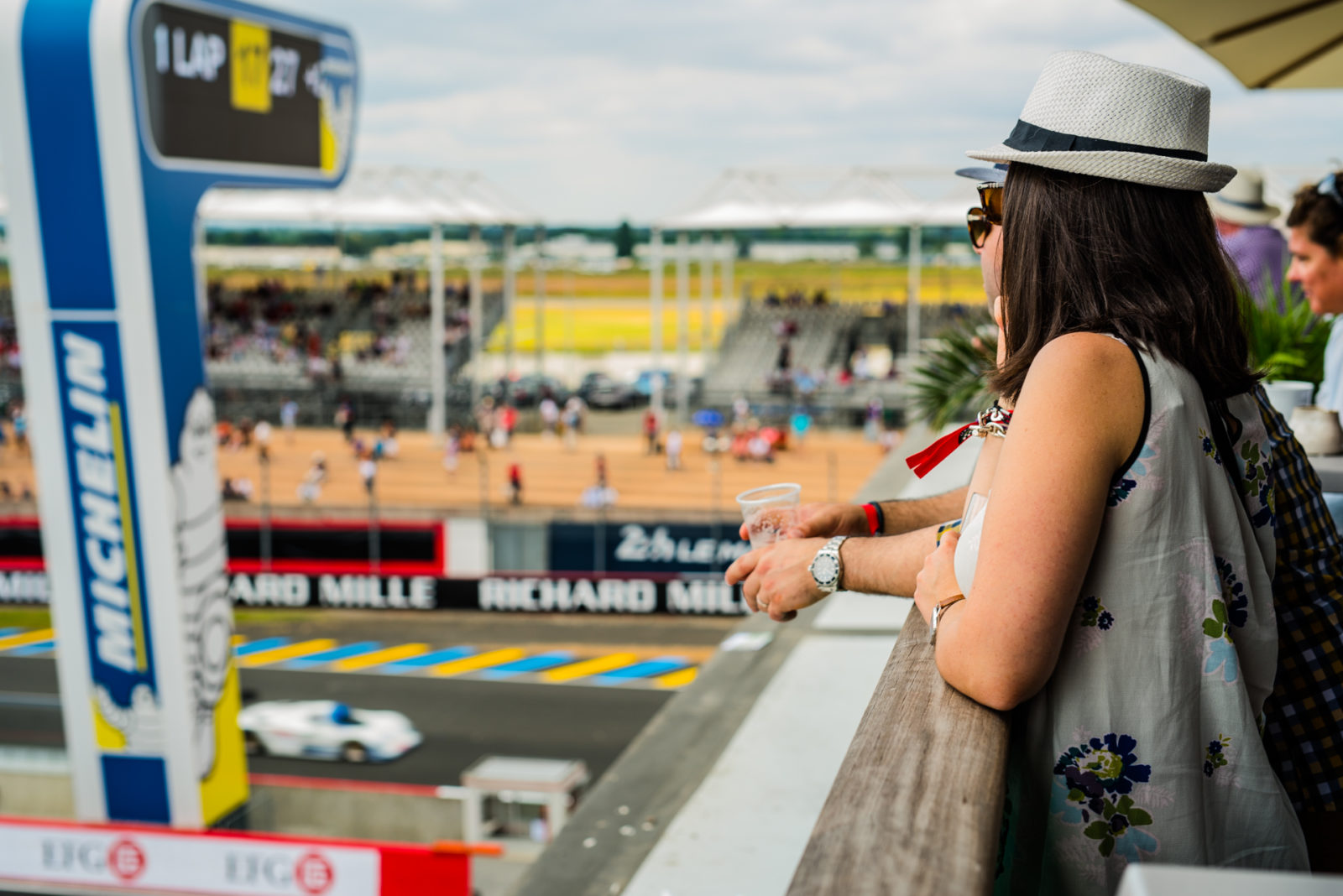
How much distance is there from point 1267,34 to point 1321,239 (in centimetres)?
Result: 135

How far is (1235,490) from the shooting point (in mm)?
959

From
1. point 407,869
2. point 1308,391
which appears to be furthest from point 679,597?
point 1308,391

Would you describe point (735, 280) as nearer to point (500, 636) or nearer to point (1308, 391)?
point (500, 636)

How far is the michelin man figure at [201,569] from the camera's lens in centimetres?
700

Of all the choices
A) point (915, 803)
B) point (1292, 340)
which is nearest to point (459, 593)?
point (1292, 340)

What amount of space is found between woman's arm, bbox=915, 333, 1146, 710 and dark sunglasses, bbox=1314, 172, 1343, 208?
1.76 meters

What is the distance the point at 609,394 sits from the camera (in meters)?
27.5

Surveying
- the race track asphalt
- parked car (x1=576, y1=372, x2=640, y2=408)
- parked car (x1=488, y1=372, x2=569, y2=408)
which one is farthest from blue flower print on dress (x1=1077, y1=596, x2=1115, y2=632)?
parked car (x1=576, y1=372, x2=640, y2=408)

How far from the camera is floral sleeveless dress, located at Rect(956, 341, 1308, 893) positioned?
887mm

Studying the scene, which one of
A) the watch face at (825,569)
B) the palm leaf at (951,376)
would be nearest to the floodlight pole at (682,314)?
the palm leaf at (951,376)

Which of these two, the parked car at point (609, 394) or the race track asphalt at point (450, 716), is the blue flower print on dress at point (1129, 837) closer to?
the race track asphalt at point (450, 716)

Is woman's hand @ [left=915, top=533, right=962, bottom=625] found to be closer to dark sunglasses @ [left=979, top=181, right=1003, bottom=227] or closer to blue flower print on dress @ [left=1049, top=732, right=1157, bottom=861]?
blue flower print on dress @ [left=1049, top=732, right=1157, bottom=861]

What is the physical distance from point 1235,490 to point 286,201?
2477cm

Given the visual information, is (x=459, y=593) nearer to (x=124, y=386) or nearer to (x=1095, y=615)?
(x=124, y=386)
